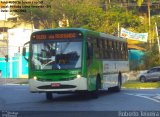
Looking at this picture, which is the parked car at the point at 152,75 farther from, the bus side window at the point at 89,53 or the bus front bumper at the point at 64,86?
the bus front bumper at the point at 64,86

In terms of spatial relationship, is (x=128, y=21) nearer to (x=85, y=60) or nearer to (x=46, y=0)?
(x=46, y=0)

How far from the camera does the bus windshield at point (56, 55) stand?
22.0 m

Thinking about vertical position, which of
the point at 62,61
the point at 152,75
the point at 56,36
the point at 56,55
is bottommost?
the point at 152,75

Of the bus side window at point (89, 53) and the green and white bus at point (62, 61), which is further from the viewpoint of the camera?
the bus side window at point (89, 53)

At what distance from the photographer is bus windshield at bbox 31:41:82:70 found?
866 inches

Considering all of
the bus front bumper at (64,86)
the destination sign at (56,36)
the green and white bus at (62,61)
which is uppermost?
the destination sign at (56,36)

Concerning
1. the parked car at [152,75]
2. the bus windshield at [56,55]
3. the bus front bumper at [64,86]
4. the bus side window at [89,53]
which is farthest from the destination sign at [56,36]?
the parked car at [152,75]

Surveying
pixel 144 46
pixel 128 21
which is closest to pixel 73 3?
pixel 128 21

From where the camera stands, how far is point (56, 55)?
72.3ft

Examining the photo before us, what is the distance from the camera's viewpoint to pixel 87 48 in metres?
22.5

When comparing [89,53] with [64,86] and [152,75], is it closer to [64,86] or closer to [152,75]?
[64,86]

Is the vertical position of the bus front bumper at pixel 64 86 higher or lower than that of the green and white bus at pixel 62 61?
lower

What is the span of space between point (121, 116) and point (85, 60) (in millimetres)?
6808

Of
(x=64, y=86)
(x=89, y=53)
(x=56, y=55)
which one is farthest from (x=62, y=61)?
(x=89, y=53)
